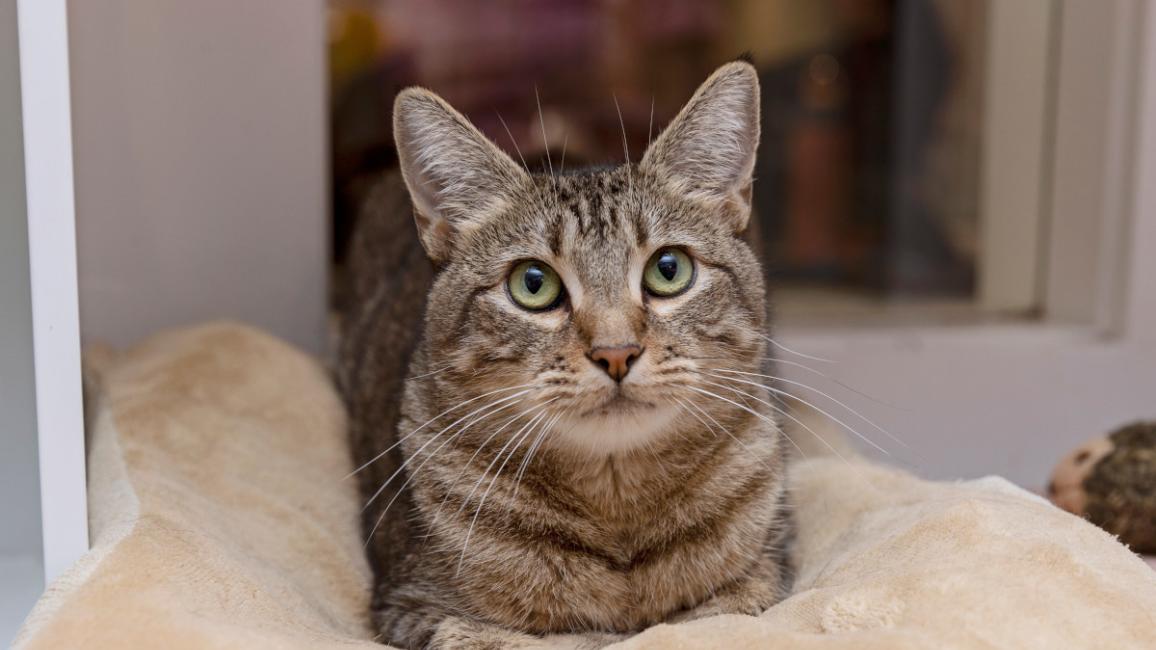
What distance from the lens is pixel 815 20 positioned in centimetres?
479

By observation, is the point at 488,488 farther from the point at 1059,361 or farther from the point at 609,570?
the point at 1059,361

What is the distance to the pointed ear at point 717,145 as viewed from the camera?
1673 millimetres

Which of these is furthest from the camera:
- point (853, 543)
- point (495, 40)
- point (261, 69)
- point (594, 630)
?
point (495, 40)

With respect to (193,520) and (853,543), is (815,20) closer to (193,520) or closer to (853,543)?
(853,543)

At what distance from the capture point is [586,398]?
4.75 feet

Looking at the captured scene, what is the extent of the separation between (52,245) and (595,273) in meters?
0.70

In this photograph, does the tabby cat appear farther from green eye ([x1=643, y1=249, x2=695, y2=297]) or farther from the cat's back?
the cat's back

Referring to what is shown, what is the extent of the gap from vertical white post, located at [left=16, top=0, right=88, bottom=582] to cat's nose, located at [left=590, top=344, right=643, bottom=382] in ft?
2.18

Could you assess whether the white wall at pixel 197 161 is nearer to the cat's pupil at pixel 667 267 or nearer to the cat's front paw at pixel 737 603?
the cat's pupil at pixel 667 267

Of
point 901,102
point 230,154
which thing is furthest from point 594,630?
point 901,102

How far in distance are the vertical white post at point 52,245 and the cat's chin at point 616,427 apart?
2.11 feet

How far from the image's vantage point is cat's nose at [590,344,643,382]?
1.43 meters

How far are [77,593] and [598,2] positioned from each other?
13.6 feet

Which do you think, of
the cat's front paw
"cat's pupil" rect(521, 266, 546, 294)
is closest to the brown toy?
the cat's front paw
